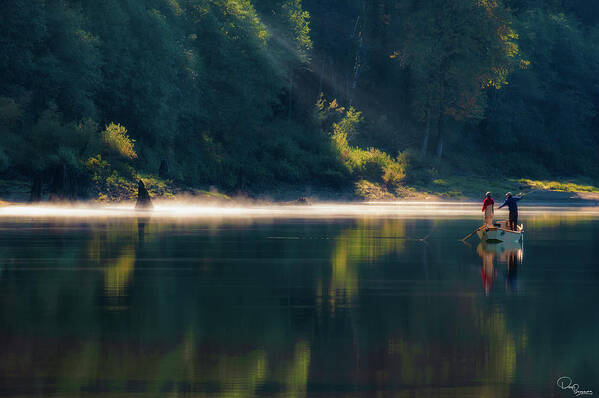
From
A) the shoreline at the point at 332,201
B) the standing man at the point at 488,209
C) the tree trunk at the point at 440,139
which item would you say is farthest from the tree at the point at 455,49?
the standing man at the point at 488,209

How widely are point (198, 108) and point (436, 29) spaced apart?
3045 cm

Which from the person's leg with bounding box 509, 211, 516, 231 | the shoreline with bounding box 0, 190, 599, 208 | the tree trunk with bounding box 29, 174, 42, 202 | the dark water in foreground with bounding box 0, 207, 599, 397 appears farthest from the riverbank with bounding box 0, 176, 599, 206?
the dark water in foreground with bounding box 0, 207, 599, 397

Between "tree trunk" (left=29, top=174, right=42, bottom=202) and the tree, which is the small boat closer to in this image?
"tree trunk" (left=29, top=174, right=42, bottom=202)

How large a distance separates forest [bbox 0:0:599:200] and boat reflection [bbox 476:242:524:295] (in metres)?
31.2

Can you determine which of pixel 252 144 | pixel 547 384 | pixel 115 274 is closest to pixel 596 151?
pixel 252 144

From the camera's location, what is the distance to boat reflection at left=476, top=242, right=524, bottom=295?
21.7 m

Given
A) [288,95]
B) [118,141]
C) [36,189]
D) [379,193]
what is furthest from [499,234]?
[288,95]

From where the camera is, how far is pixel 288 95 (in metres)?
88.7

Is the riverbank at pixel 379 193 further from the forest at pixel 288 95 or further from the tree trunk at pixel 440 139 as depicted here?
the tree trunk at pixel 440 139

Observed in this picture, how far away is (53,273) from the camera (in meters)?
22.4

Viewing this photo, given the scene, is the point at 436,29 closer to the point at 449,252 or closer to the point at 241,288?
the point at 449,252

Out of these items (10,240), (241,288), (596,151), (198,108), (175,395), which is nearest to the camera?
(175,395)

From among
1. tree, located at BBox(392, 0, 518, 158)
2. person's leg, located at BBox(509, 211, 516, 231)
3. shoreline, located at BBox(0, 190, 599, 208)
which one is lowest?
person's leg, located at BBox(509, 211, 516, 231)

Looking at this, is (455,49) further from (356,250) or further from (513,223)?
(356,250)
